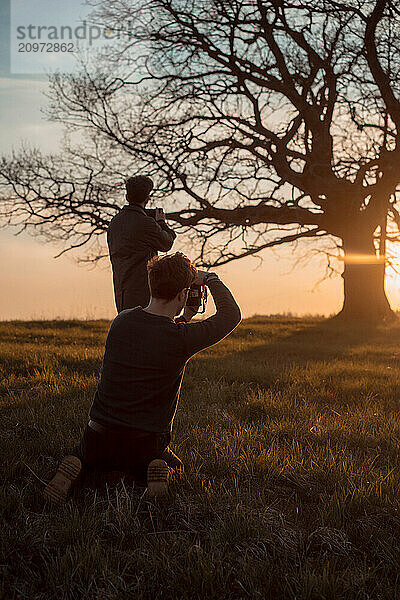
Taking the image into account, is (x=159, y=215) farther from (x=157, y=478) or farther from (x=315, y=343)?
(x=315, y=343)

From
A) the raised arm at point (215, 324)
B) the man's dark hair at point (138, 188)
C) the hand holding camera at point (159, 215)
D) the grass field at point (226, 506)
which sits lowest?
the grass field at point (226, 506)

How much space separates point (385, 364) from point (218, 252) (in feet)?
25.9

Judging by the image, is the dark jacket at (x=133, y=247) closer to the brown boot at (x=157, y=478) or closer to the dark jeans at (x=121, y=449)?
the dark jeans at (x=121, y=449)

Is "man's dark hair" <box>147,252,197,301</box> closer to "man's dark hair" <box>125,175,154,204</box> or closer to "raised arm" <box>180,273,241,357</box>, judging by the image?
"raised arm" <box>180,273,241,357</box>

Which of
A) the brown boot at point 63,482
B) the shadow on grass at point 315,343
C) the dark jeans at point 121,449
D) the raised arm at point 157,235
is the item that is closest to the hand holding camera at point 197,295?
the dark jeans at point 121,449

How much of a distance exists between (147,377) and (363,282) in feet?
45.1

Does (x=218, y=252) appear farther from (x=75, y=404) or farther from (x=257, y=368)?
(x=75, y=404)

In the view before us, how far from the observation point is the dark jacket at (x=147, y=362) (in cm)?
355

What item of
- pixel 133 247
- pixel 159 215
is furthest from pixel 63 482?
pixel 159 215

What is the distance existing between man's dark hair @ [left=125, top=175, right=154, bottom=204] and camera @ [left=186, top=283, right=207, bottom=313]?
2.02 m

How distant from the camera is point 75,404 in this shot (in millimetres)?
5496

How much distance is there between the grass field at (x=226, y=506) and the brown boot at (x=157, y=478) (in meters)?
0.08

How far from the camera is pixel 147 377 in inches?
141

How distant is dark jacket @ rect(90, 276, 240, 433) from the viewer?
11.6 feet
